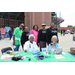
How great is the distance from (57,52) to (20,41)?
192 cm

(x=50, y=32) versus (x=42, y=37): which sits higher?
(x=50, y=32)

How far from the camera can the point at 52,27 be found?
12.9ft

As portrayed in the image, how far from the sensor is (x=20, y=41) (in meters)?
3.98

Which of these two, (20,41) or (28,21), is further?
(28,21)
